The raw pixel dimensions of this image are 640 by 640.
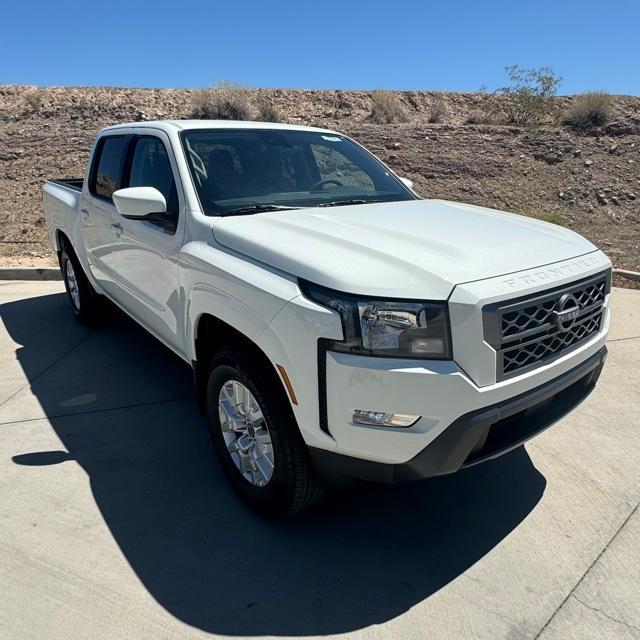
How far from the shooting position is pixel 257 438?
2725 millimetres

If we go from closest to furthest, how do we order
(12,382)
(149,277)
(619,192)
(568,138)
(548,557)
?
(548,557)
(149,277)
(12,382)
(619,192)
(568,138)

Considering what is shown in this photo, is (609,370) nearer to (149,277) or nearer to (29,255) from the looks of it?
(149,277)

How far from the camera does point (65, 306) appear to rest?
6516mm

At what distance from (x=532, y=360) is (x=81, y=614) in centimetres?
208

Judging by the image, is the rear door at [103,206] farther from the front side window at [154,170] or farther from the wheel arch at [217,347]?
the wheel arch at [217,347]

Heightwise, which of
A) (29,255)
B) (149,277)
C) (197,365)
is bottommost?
(29,255)

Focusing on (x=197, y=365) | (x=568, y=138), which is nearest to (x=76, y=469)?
(x=197, y=365)

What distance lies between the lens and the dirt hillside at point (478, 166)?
10.9 m

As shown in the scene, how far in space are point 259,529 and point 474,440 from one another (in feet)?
3.88

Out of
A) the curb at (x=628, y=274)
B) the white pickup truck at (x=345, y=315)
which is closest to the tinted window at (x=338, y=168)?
the white pickup truck at (x=345, y=315)

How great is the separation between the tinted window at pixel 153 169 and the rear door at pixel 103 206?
0.80 ft

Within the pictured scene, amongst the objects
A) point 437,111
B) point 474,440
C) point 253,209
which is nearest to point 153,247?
point 253,209

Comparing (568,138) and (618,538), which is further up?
(568,138)

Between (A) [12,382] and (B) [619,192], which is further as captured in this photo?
(B) [619,192]
